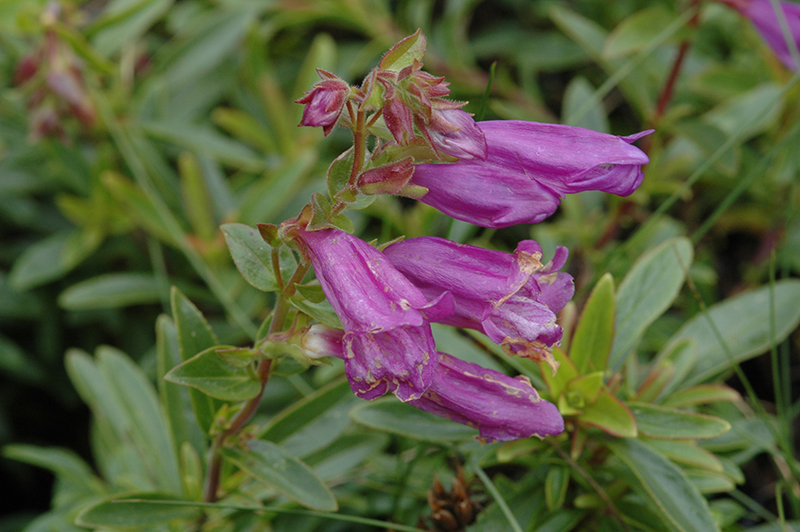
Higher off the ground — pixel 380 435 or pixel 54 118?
pixel 54 118

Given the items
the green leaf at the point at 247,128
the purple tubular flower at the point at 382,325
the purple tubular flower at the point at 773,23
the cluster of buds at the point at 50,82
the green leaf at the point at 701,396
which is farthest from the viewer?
the green leaf at the point at 247,128

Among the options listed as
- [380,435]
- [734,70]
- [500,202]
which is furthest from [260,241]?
[734,70]

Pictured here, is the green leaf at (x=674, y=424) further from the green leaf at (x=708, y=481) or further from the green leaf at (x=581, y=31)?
the green leaf at (x=581, y=31)

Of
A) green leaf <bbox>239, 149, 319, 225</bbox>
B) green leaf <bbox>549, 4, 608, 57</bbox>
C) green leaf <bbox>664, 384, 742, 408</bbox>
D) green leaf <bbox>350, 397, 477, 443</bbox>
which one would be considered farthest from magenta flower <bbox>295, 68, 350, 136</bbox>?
green leaf <bbox>549, 4, 608, 57</bbox>

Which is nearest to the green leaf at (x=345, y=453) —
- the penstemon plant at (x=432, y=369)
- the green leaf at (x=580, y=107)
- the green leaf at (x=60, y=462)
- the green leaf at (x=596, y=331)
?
the penstemon plant at (x=432, y=369)

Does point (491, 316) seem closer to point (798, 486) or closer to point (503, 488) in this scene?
point (503, 488)

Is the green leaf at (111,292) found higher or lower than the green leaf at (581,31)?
lower
